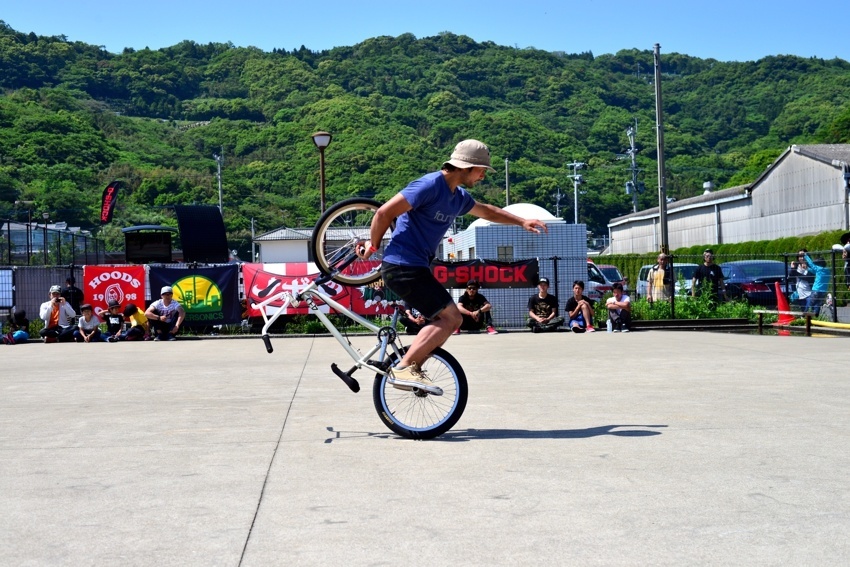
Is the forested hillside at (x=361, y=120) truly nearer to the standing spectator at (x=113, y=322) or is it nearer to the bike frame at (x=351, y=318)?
the standing spectator at (x=113, y=322)

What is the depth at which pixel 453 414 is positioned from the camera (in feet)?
21.9

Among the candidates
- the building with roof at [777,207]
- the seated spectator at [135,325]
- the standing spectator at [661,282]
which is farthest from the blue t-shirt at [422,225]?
the building with roof at [777,207]

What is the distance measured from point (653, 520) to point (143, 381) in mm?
7772

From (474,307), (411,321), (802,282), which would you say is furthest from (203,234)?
(802,282)

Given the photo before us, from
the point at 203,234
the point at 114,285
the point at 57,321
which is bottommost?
the point at 57,321

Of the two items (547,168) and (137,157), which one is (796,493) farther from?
(137,157)

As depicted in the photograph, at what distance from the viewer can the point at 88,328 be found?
67.9 ft

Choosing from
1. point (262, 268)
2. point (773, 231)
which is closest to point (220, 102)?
point (773, 231)

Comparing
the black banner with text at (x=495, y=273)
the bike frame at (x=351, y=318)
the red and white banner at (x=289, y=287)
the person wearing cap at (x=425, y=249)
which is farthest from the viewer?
the black banner with text at (x=495, y=273)

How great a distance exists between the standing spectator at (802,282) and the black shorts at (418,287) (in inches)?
639

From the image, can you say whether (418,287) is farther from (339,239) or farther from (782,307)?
(782,307)

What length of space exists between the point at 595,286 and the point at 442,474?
903 inches

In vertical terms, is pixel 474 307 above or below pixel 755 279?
below

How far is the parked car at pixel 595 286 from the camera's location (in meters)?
25.9
